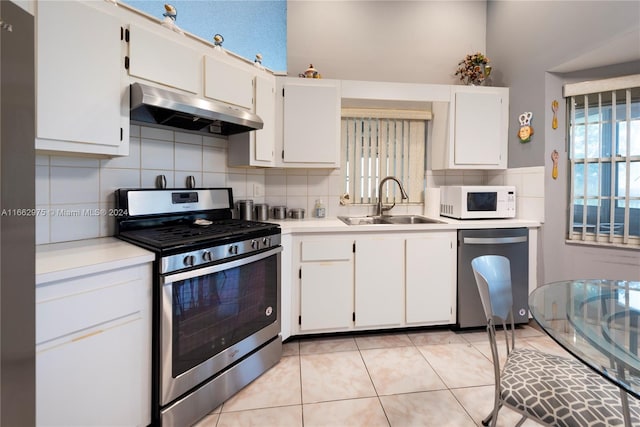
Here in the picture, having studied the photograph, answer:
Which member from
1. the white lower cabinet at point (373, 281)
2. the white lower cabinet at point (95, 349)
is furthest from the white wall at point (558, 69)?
the white lower cabinet at point (95, 349)

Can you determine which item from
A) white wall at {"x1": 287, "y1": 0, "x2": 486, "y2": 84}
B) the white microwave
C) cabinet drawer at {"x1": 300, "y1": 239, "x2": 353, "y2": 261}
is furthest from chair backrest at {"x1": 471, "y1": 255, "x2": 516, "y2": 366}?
white wall at {"x1": 287, "y1": 0, "x2": 486, "y2": 84}

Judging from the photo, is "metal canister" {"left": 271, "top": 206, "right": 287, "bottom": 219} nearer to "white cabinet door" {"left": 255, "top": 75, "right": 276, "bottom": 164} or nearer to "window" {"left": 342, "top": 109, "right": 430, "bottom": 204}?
"white cabinet door" {"left": 255, "top": 75, "right": 276, "bottom": 164}

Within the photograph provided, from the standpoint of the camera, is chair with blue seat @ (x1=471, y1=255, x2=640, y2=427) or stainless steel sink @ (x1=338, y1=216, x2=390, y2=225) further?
stainless steel sink @ (x1=338, y1=216, x2=390, y2=225)

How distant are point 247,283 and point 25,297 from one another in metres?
1.02

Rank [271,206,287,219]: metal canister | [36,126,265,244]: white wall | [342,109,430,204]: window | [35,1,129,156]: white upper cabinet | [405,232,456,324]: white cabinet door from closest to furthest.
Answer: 1. [35,1,129,156]: white upper cabinet
2. [36,126,265,244]: white wall
3. [405,232,456,324]: white cabinet door
4. [271,206,287,219]: metal canister
5. [342,109,430,204]: window

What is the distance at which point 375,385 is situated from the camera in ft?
5.75

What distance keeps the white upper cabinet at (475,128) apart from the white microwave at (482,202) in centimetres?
29

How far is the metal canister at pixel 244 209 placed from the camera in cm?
238

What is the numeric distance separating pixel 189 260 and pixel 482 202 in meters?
2.39

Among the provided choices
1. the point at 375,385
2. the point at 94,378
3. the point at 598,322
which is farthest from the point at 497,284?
the point at 94,378

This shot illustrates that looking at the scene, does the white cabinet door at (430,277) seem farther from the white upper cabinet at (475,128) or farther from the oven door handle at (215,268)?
the oven door handle at (215,268)

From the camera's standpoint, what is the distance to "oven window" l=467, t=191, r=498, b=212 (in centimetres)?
255

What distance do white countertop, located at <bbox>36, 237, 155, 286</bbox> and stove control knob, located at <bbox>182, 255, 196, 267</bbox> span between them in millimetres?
136

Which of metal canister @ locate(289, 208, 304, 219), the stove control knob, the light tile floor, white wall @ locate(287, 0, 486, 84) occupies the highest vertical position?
white wall @ locate(287, 0, 486, 84)
